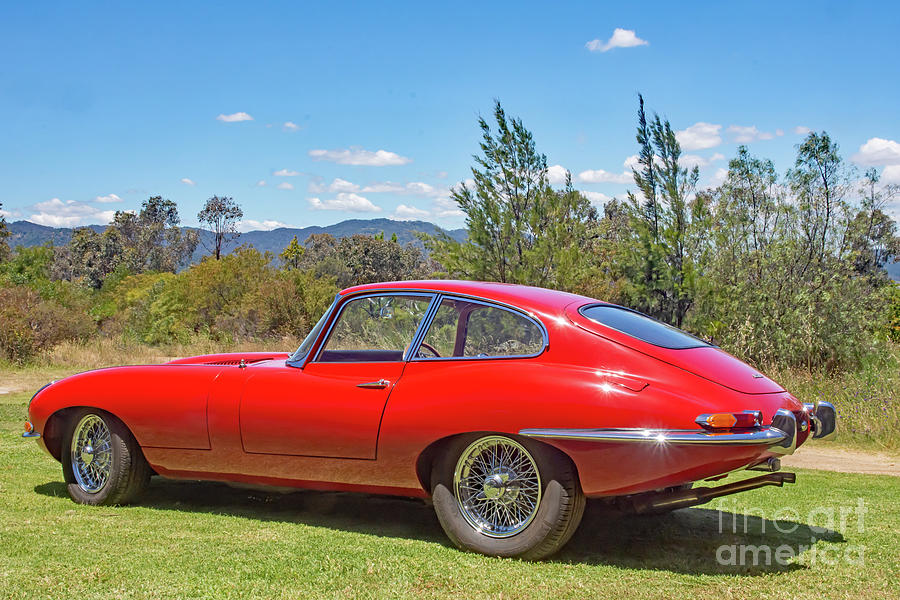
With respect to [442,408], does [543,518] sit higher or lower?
lower

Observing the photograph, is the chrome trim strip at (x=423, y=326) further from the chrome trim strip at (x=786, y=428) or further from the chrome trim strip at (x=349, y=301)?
the chrome trim strip at (x=786, y=428)

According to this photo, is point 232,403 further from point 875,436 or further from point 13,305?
point 13,305

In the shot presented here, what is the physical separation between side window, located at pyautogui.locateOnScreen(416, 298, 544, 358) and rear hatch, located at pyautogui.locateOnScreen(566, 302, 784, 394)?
0.98 ft

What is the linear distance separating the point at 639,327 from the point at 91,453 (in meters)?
3.87

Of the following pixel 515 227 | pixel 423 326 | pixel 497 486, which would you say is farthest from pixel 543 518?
pixel 515 227

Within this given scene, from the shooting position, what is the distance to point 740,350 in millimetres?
16766

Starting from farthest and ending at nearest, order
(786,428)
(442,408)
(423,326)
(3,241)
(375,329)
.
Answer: (3,241), (375,329), (423,326), (442,408), (786,428)

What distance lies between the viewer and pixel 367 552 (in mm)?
4590

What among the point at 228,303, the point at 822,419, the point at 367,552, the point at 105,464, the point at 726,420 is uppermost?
the point at 726,420

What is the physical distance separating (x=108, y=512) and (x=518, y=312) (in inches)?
121

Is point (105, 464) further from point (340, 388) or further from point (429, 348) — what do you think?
point (429, 348)

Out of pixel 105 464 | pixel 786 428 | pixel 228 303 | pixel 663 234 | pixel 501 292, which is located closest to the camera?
pixel 786 428

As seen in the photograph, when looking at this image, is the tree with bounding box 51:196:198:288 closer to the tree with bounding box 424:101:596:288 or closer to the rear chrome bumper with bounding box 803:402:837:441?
the tree with bounding box 424:101:596:288

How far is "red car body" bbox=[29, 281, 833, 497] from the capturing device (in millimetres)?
4227
